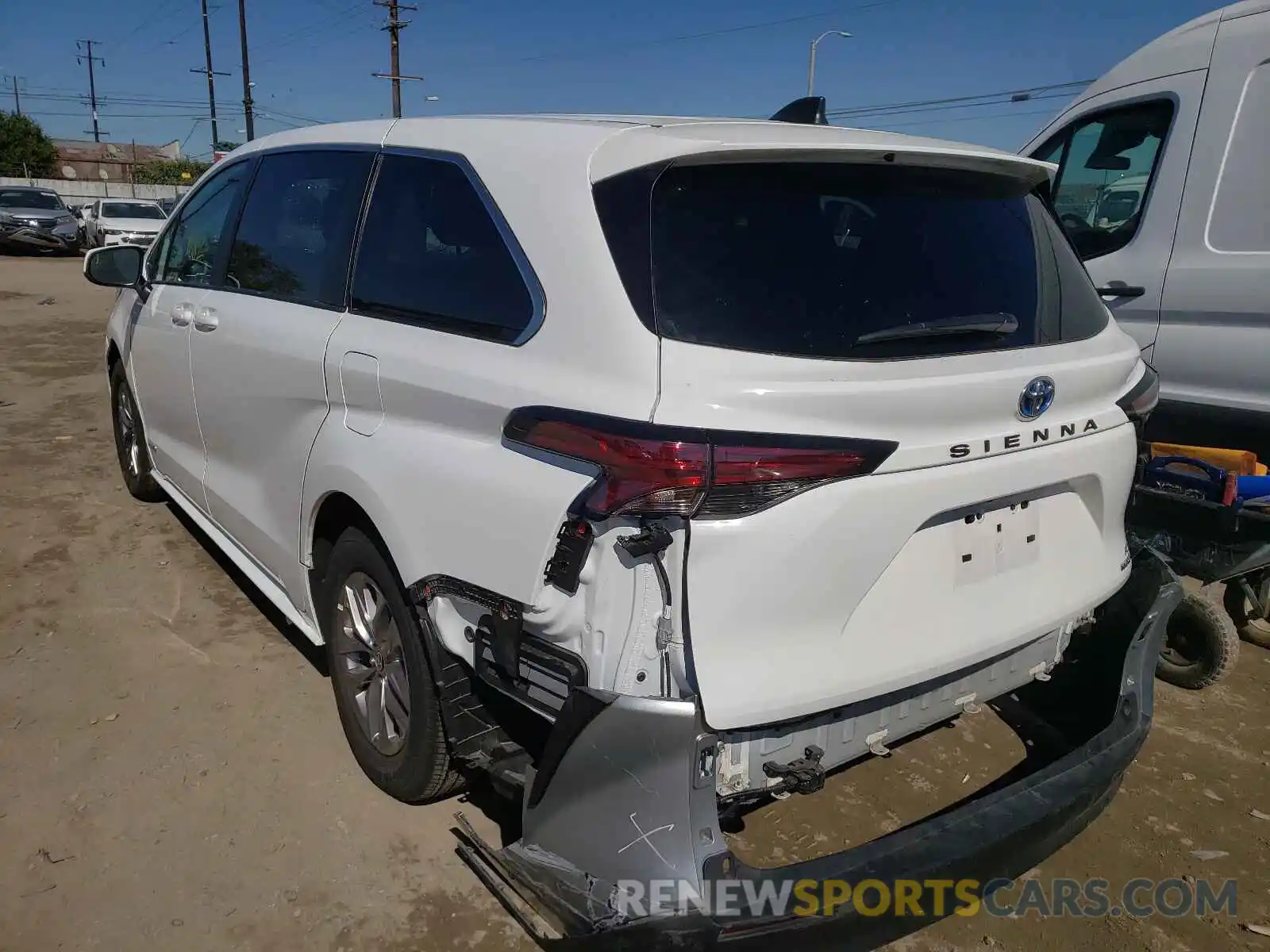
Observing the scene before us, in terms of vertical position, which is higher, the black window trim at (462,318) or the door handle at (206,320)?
the black window trim at (462,318)

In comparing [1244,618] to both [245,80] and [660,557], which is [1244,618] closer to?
[660,557]

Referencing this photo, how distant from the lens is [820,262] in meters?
2.01

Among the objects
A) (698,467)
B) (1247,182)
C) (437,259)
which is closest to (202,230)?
(437,259)

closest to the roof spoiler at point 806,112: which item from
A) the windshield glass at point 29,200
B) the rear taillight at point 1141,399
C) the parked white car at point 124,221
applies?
the rear taillight at point 1141,399

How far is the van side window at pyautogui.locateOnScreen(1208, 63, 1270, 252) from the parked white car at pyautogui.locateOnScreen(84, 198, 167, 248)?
23424 mm

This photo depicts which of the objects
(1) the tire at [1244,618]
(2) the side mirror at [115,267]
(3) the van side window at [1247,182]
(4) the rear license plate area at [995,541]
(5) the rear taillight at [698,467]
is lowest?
(1) the tire at [1244,618]

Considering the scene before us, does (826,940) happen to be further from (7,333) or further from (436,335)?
(7,333)

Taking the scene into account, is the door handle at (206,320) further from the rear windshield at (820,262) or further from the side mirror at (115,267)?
the rear windshield at (820,262)

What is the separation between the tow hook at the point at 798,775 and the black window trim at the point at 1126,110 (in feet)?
9.62

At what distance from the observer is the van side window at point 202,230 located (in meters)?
3.75

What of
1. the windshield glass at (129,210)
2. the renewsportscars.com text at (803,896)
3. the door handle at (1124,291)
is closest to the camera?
the renewsportscars.com text at (803,896)

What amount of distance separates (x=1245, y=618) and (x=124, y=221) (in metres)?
25.9

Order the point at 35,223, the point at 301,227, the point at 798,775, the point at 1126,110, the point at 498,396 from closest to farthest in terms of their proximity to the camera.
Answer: the point at 798,775 < the point at 498,396 < the point at 301,227 < the point at 1126,110 < the point at 35,223

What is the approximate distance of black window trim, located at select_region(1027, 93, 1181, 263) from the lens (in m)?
3.98
